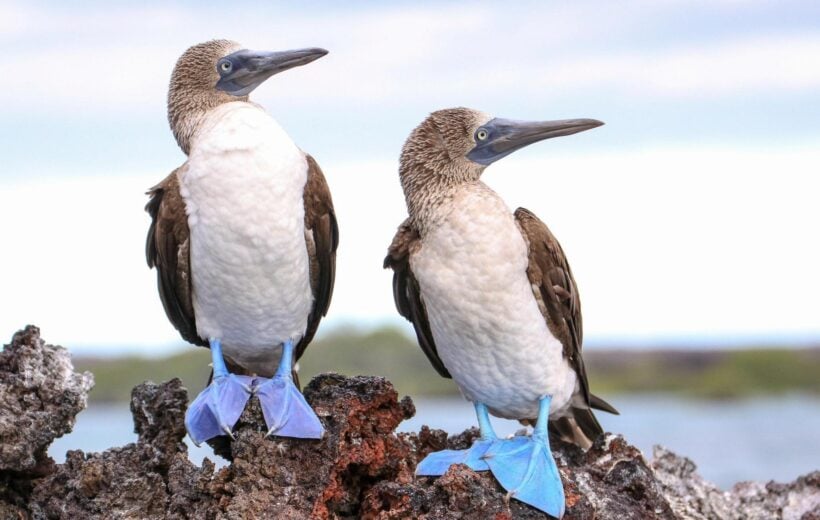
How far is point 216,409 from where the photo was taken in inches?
241

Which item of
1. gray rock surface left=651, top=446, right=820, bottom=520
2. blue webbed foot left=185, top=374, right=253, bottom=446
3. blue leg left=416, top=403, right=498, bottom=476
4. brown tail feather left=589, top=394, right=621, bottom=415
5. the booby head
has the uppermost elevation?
the booby head

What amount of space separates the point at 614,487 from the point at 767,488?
1.70 metres

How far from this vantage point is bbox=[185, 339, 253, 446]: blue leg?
6121 mm

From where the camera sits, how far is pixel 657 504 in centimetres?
625

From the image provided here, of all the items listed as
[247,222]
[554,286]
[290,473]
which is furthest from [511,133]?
[290,473]

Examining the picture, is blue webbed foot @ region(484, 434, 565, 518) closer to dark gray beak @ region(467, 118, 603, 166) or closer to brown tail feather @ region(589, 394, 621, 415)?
brown tail feather @ region(589, 394, 621, 415)

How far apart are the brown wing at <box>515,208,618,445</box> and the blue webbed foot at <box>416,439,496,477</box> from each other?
74cm

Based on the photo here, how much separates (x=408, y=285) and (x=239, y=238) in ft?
3.19

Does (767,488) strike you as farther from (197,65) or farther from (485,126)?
(197,65)

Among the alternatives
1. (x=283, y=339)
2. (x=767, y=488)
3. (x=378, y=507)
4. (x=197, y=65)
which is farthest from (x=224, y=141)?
(x=767, y=488)

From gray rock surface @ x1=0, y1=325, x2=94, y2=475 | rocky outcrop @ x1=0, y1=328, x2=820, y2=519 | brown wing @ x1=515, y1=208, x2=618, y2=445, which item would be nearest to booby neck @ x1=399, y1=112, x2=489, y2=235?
brown wing @ x1=515, y1=208, x2=618, y2=445

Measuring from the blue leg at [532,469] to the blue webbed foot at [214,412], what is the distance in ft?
4.50

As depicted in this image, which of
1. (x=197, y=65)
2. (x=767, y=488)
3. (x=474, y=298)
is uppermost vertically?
(x=197, y=65)

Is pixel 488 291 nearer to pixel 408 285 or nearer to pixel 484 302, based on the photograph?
pixel 484 302
